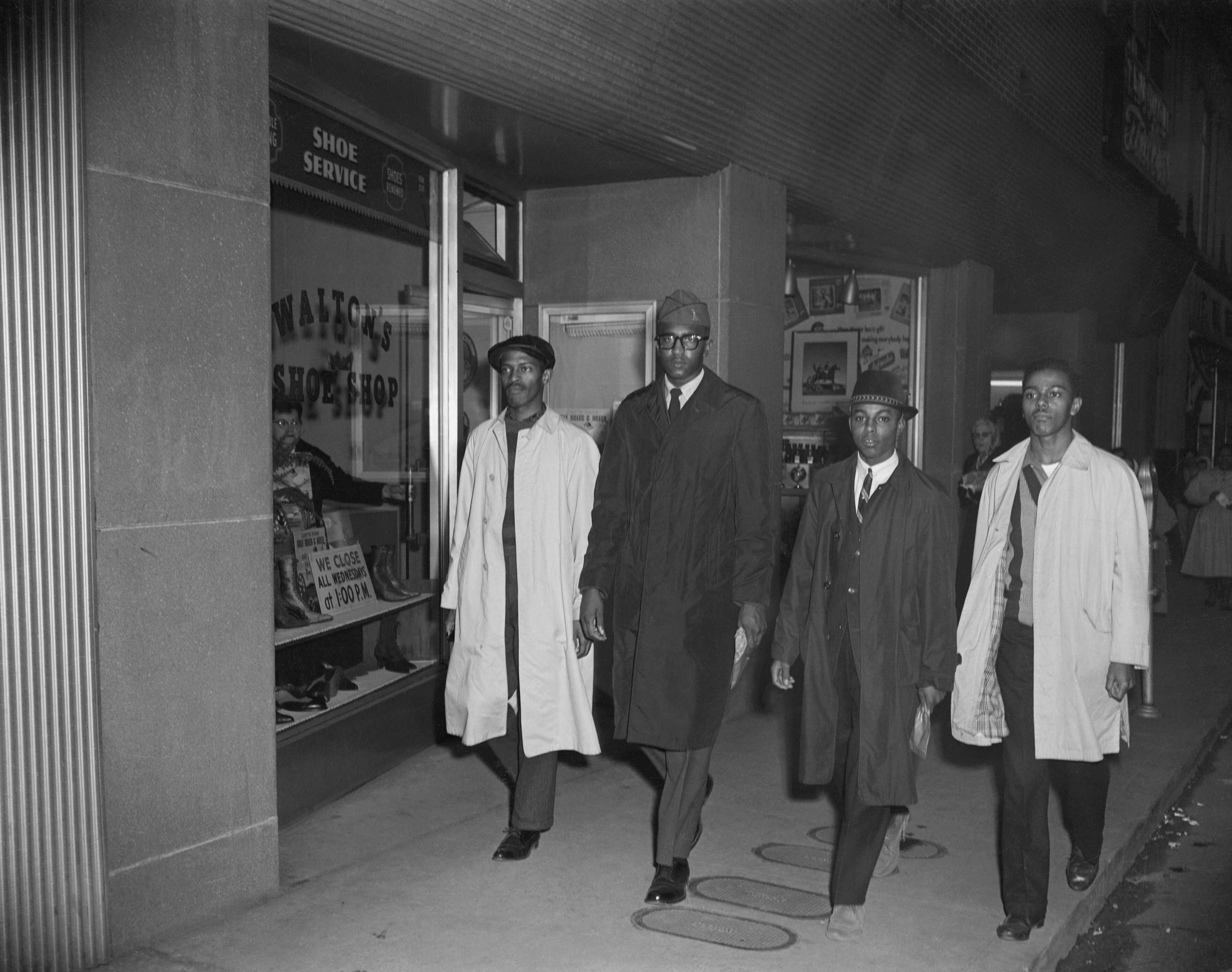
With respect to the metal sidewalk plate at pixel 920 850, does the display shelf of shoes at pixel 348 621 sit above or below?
above

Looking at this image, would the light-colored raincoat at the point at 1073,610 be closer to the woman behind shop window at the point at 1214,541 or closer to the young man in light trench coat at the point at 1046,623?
the young man in light trench coat at the point at 1046,623

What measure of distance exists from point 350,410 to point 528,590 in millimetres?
2875

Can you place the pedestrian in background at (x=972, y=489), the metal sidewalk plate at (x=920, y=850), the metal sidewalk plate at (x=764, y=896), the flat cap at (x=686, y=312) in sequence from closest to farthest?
the metal sidewalk plate at (x=764, y=896)
the flat cap at (x=686, y=312)
the metal sidewalk plate at (x=920, y=850)
the pedestrian in background at (x=972, y=489)

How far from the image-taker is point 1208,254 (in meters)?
26.4

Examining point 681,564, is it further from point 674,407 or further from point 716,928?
point 716,928

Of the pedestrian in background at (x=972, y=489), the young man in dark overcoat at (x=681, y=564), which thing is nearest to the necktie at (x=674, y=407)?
the young man in dark overcoat at (x=681, y=564)

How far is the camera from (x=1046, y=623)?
4562mm

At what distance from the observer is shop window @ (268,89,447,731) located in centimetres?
618

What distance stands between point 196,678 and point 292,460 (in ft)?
7.50

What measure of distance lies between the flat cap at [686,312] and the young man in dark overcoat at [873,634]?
0.65m

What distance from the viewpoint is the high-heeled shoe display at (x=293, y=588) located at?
20.3 ft

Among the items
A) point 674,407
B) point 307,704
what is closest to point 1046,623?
point 674,407

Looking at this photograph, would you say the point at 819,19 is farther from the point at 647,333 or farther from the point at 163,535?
the point at 163,535

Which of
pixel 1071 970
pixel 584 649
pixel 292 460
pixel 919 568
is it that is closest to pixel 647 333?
pixel 292 460
